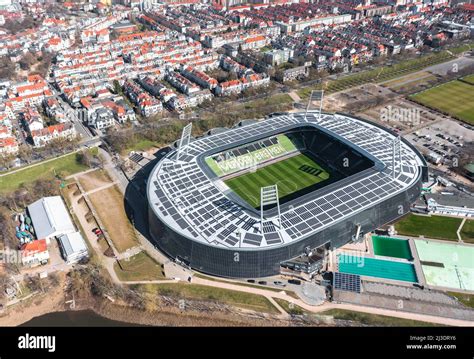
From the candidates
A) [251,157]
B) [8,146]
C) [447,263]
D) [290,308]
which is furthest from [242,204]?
[8,146]

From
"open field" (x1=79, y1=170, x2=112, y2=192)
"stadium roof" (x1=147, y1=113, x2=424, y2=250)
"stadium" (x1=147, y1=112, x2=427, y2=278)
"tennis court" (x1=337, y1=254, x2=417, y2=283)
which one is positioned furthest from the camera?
"open field" (x1=79, y1=170, x2=112, y2=192)

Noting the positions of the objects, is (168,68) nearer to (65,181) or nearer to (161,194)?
(65,181)

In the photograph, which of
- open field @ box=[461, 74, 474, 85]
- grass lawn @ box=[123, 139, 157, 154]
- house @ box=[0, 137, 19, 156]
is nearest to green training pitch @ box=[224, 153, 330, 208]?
grass lawn @ box=[123, 139, 157, 154]

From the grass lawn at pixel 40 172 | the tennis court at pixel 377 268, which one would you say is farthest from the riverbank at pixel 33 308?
the tennis court at pixel 377 268

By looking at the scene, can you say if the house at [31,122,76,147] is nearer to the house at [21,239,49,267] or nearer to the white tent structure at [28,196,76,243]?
the white tent structure at [28,196,76,243]

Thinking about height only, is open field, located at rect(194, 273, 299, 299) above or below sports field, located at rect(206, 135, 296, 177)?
below

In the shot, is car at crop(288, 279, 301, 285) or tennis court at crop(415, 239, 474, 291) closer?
car at crop(288, 279, 301, 285)

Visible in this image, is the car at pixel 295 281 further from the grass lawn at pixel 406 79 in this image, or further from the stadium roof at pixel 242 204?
the grass lawn at pixel 406 79

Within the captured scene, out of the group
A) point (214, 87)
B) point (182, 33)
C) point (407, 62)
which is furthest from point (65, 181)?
point (407, 62)
